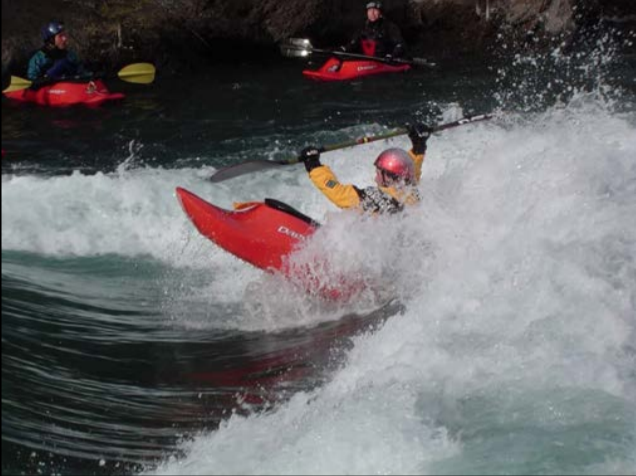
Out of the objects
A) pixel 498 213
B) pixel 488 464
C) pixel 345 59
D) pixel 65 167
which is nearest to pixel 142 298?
pixel 498 213

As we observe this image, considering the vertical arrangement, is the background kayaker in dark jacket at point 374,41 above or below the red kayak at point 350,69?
above

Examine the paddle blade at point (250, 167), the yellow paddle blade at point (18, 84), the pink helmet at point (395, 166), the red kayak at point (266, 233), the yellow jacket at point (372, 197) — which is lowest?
the yellow paddle blade at point (18, 84)

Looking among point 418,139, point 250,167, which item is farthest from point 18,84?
point 418,139

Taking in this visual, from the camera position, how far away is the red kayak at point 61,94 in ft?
36.9

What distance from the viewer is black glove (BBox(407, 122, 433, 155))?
20.9 feet

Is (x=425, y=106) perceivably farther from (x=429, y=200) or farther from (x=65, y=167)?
(x=429, y=200)

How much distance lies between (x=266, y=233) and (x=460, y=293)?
1366 mm

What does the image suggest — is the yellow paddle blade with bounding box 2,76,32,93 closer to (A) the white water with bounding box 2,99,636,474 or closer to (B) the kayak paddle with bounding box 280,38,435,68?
(A) the white water with bounding box 2,99,636,474

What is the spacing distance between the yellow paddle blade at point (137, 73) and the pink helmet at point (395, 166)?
5771 millimetres

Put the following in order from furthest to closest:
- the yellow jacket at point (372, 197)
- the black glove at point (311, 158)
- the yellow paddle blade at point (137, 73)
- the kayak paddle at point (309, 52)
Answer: the kayak paddle at point (309, 52)
the yellow paddle blade at point (137, 73)
the black glove at point (311, 158)
the yellow jacket at point (372, 197)

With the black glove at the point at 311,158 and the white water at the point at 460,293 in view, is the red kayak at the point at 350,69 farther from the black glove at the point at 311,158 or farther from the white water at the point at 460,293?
the black glove at the point at 311,158

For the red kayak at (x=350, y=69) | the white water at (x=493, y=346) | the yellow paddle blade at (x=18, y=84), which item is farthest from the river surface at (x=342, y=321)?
the red kayak at (x=350, y=69)

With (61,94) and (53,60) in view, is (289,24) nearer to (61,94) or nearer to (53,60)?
(53,60)

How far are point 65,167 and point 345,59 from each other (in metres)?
5.05
